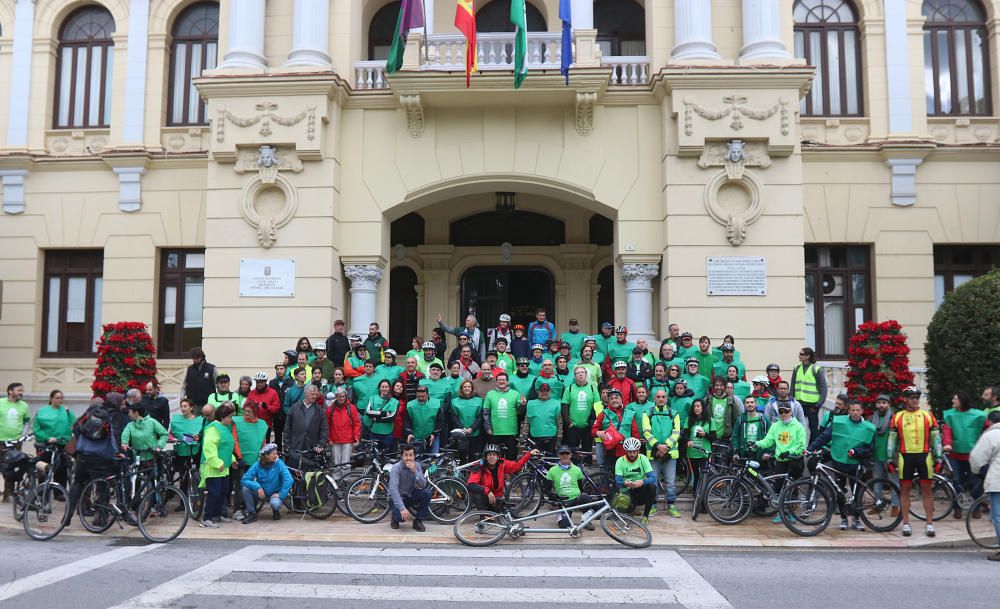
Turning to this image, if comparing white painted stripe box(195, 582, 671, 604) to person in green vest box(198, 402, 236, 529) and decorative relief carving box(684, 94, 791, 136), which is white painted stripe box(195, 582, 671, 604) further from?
decorative relief carving box(684, 94, 791, 136)

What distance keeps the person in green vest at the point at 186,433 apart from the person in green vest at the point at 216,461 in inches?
19.1

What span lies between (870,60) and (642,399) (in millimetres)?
11981

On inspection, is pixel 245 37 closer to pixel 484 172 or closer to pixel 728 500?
pixel 484 172

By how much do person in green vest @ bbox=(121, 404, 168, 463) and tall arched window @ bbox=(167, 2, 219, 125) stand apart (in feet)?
34.8

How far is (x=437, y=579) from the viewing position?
27.4 ft

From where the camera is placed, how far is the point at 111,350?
622 inches

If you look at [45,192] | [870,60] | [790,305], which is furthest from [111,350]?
[870,60]

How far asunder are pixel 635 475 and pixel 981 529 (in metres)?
4.64

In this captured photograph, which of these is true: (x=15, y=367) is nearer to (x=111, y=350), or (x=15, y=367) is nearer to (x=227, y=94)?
(x=111, y=350)

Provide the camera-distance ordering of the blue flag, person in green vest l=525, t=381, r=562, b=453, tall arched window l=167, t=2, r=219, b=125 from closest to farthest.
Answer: person in green vest l=525, t=381, r=562, b=453 < the blue flag < tall arched window l=167, t=2, r=219, b=125

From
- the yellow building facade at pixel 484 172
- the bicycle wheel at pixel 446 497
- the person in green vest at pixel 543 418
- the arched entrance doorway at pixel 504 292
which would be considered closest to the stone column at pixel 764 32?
the yellow building facade at pixel 484 172

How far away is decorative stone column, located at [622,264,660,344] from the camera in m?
17.0

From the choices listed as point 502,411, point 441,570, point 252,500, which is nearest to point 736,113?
point 502,411

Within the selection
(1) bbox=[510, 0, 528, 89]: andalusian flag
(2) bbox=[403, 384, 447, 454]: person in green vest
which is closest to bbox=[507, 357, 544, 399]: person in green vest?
(2) bbox=[403, 384, 447, 454]: person in green vest
